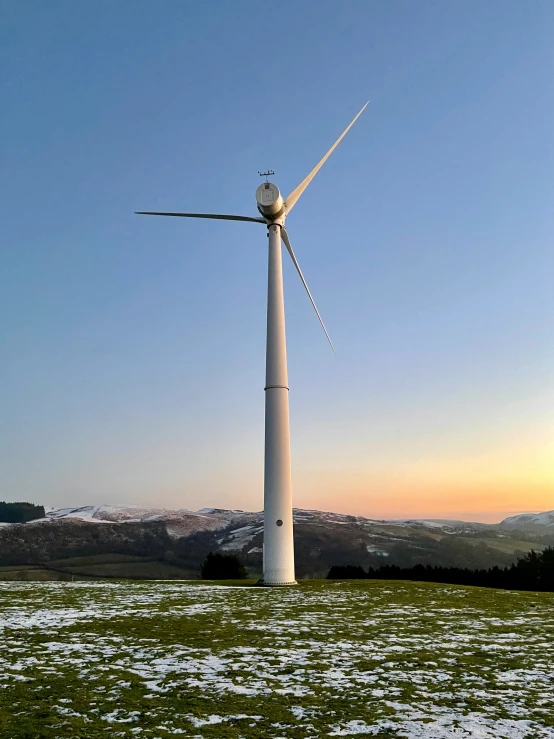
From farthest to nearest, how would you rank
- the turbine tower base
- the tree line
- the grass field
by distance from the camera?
the tree line → the turbine tower base → the grass field

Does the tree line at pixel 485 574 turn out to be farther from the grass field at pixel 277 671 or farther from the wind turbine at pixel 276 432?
the grass field at pixel 277 671

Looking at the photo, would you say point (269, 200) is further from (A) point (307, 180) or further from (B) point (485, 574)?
(B) point (485, 574)

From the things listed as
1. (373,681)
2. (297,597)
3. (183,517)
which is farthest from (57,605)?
(183,517)

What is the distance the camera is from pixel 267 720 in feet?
27.8

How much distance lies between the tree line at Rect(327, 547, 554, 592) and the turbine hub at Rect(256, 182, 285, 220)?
92.7 ft

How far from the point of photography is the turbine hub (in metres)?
37.2

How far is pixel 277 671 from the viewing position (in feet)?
37.4

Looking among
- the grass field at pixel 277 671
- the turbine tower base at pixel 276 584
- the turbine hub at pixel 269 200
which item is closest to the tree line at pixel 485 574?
the turbine tower base at pixel 276 584

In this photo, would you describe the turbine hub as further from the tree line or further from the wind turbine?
the tree line

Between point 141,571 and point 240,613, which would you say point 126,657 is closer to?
point 240,613

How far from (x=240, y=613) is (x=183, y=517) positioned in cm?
12298

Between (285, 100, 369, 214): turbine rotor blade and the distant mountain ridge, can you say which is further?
the distant mountain ridge

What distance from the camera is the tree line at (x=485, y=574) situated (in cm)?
4600

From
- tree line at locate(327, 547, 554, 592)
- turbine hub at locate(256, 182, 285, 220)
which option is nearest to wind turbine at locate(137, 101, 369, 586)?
turbine hub at locate(256, 182, 285, 220)
